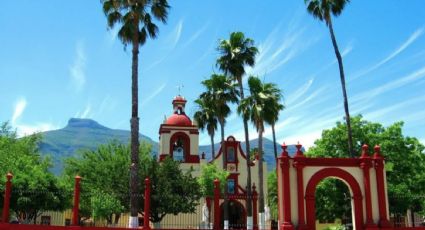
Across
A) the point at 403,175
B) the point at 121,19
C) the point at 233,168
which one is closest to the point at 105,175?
the point at 121,19

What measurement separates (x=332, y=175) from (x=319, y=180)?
0.73 m

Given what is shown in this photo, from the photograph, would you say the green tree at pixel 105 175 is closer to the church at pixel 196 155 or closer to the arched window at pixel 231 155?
the church at pixel 196 155

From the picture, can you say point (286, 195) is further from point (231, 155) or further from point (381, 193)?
point (231, 155)

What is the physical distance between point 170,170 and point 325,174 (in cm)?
935

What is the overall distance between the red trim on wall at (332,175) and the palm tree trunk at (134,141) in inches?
331

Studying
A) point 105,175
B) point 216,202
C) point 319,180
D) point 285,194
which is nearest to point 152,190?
point 105,175

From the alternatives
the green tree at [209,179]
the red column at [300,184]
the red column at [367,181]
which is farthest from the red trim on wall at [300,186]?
the green tree at [209,179]

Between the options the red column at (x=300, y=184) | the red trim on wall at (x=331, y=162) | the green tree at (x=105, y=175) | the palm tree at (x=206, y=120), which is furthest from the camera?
the palm tree at (x=206, y=120)

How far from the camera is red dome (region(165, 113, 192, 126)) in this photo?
1743 inches

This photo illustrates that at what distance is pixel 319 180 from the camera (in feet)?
78.8

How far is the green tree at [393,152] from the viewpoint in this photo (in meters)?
35.5

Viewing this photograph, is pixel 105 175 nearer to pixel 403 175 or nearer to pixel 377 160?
pixel 377 160

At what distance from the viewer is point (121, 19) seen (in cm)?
2658

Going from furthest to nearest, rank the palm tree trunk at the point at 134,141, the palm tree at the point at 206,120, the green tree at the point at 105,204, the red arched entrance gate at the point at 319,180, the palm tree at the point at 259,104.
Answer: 1. the palm tree at the point at 206,120
2. the palm tree at the point at 259,104
3. the green tree at the point at 105,204
4. the red arched entrance gate at the point at 319,180
5. the palm tree trunk at the point at 134,141
